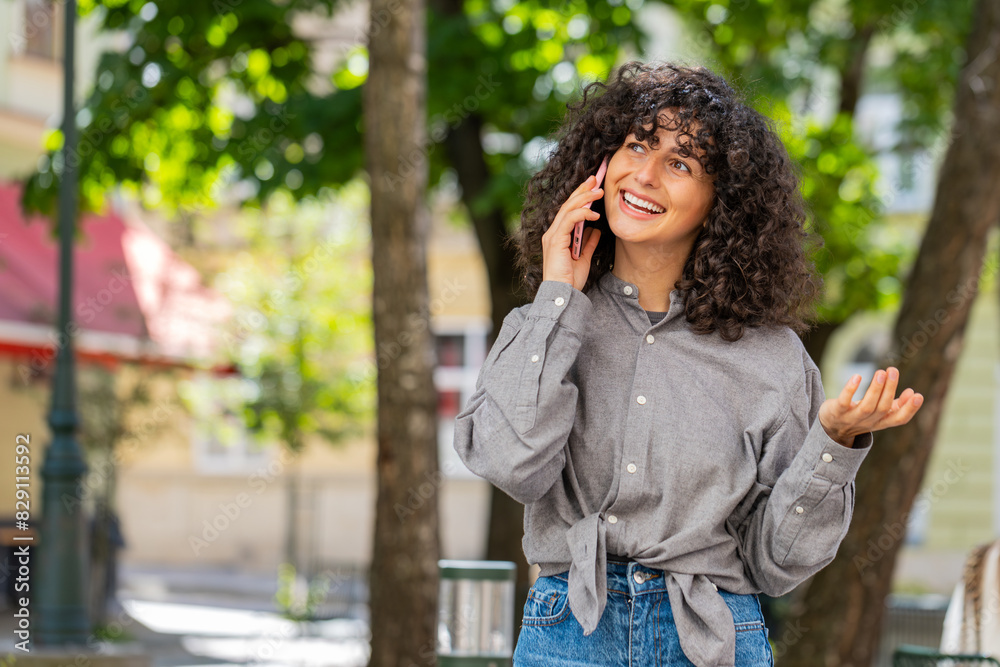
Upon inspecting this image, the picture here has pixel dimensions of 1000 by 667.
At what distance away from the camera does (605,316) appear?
2.26m

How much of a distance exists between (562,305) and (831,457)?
54cm

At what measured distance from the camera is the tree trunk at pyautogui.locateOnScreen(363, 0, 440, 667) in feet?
19.8

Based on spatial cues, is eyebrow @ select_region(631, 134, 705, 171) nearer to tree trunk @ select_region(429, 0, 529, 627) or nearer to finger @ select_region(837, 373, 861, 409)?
finger @ select_region(837, 373, 861, 409)

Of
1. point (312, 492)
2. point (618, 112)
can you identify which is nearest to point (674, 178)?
point (618, 112)

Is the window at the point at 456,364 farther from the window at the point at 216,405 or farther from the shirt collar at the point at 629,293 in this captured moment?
the shirt collar at the point at 629,293

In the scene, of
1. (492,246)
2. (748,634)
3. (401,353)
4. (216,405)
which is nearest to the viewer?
(748,634)

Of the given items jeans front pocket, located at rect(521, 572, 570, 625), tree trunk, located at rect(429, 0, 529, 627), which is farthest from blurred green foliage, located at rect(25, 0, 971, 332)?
jeans front pocket, located at rect(521, 572, 570, 625)

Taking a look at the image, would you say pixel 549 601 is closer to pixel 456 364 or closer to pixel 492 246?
pixel 492 246

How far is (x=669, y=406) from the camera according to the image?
2.12 meters

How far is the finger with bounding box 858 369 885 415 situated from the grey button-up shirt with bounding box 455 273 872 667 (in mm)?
101

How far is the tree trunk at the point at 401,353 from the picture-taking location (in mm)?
6027

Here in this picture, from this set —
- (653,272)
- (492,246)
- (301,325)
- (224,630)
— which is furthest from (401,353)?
(301,325)

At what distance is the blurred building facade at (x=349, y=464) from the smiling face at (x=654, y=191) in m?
A: 11.8

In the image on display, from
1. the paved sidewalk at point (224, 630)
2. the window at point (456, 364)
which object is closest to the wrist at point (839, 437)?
the paved sidewalk at point (224, 630)
